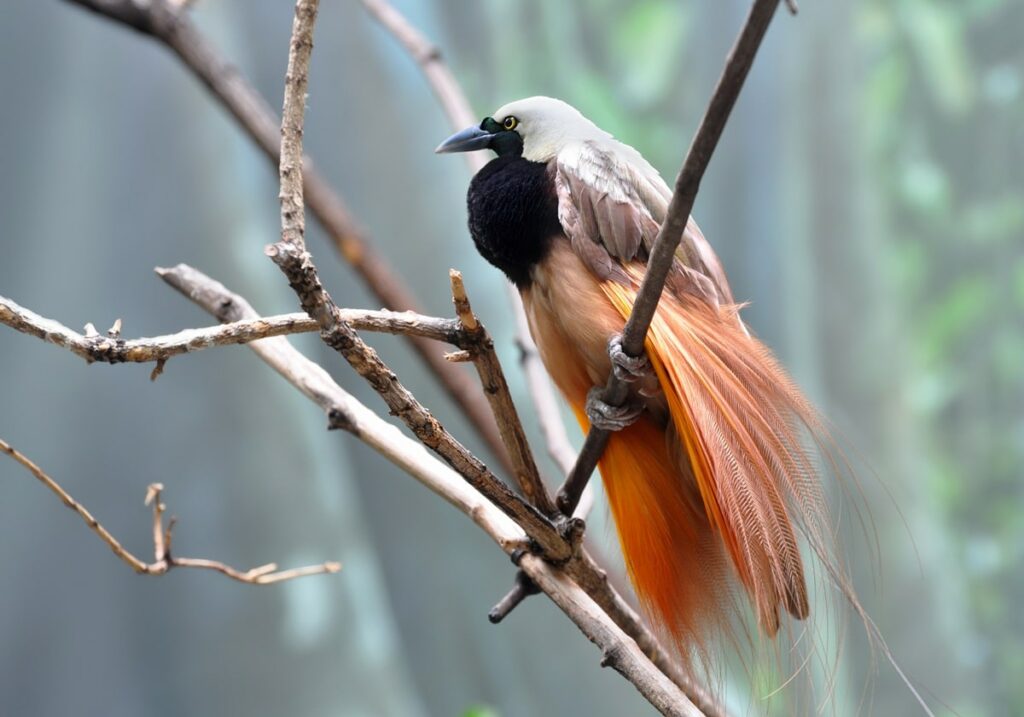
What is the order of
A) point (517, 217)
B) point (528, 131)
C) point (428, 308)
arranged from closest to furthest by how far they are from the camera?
1. point (517, 217)
2. point (528, 131)
3. point (428, 308)

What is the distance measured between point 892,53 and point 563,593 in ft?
5.94

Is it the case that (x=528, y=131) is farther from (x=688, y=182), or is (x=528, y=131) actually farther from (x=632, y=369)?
(x=688, y=182)

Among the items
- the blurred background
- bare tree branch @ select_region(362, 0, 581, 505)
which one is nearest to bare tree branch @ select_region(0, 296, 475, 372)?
bare tree branch @ select_region(362, 0, 581, 505)

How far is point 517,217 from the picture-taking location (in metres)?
1.07

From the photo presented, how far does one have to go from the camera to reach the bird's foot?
1.00 m

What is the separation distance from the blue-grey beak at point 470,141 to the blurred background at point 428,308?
104 cm

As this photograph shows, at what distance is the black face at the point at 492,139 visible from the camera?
118cm

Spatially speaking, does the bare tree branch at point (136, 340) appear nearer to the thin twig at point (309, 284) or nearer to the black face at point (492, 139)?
the thin twig at point (309, 284)

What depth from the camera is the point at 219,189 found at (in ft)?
7.65

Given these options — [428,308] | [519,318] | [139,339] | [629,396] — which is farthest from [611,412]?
[428,308]

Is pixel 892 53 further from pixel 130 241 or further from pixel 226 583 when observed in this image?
pixel 226 583

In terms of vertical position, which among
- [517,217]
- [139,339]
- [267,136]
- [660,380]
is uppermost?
[267,136]

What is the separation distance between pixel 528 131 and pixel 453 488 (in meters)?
0.48

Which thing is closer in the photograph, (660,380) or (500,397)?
(500,397)
